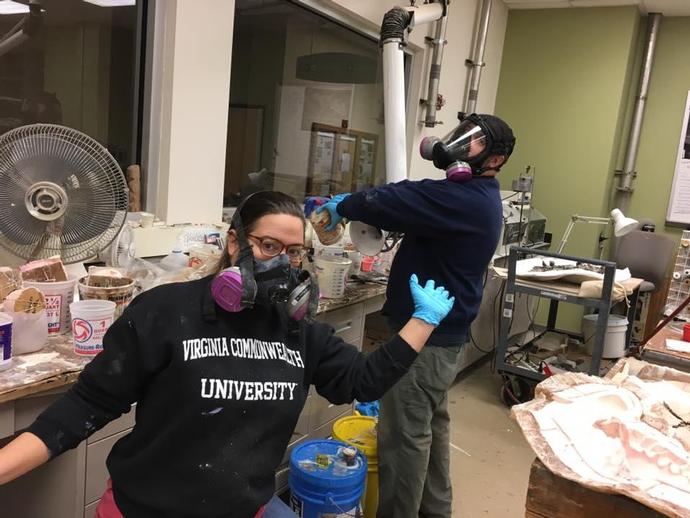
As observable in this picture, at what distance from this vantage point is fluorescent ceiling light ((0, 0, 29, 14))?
1927 mm

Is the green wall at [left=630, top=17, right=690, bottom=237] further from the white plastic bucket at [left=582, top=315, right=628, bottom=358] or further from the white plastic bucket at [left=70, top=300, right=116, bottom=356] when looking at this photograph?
the white plastic bucket at [left=70, top=300, right=116, bottom=356]

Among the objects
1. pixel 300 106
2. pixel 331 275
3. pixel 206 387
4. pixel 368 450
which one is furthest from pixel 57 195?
pixel 300 106

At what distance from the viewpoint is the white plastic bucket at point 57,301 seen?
5.23ft

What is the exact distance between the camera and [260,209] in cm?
115

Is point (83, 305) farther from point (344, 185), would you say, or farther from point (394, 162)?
point (344, 185)

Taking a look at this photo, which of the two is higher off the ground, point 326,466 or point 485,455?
point 326,466

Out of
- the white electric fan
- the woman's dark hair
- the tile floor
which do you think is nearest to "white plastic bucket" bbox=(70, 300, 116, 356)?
the white electric fan

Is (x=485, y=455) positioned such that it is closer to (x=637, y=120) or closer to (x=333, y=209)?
(x=333, y=209)

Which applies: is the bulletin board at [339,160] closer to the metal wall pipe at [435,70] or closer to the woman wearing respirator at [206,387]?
the metal wall pipe at [435,70]

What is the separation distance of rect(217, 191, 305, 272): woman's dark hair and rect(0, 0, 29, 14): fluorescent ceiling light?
1442mm

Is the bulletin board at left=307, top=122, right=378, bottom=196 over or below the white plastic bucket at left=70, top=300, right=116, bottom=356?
over

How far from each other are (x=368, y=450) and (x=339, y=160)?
209 centimetres

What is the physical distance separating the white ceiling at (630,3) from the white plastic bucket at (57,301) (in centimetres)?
439

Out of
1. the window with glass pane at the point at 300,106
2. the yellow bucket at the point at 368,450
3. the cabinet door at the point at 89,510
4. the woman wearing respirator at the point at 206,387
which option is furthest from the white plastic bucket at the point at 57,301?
the window with glass pane at the point at 300,106
